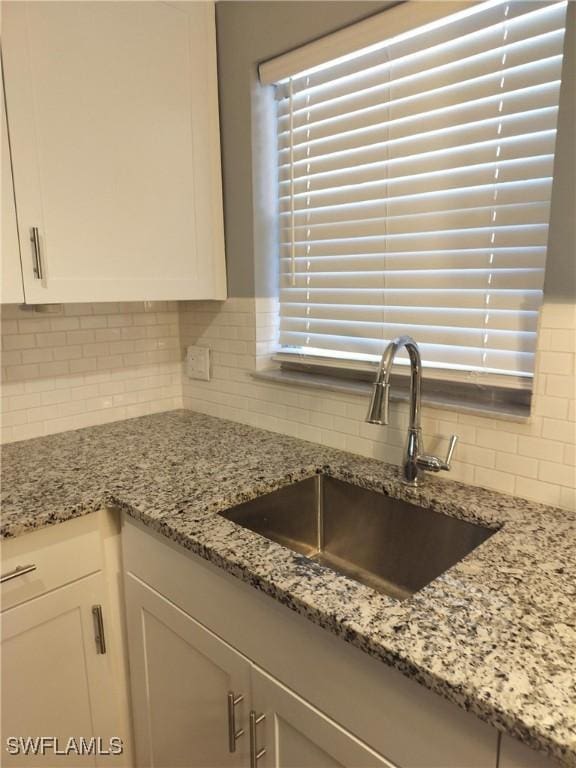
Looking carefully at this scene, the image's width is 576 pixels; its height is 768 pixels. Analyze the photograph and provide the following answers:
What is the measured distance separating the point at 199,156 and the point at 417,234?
75 centimetres

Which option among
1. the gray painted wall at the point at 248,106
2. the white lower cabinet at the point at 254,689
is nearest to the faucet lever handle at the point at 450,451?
the white lower cabinet at the point at 254,689

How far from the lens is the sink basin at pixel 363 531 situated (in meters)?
1.18

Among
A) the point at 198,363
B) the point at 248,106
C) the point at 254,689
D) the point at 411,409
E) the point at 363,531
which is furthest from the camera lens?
the point at 198,363

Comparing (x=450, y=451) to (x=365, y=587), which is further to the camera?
(x=450, y=451)

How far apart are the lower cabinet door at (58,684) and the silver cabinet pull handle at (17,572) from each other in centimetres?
8

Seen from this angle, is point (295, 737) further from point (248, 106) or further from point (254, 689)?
point (248, 106)

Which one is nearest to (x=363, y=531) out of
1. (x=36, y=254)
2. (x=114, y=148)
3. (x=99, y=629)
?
(x=99, y=629)

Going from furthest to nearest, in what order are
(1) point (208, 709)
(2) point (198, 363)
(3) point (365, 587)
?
(2) point (198, 363)
(1) point (208, 709)
(3) point (365, 587)

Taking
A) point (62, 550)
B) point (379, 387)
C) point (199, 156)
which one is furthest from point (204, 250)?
point (62, 550)

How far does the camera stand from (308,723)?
889 mm

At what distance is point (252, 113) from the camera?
1575 mm

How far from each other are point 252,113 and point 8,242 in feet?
2.65
